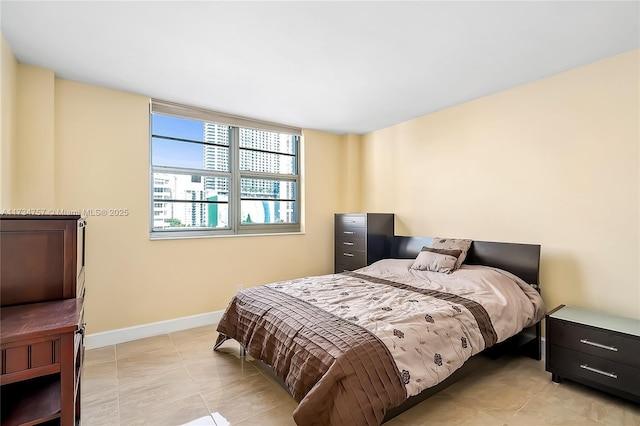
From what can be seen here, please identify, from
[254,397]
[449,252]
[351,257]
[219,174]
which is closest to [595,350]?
[449,252]

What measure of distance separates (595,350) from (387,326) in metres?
1.48

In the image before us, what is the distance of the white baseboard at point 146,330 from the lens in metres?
2.80

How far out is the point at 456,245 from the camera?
306 centimetres

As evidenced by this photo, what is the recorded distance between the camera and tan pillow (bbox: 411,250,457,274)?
9.45 feet

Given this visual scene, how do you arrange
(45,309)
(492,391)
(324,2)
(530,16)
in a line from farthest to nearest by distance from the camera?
(492,391), (530,16), (324,2), (45,309)

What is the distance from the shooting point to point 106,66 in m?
2.45

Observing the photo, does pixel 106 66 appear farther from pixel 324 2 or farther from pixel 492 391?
pixel 492 391

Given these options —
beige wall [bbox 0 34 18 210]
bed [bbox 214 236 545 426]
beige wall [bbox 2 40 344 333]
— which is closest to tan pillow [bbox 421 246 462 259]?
bed [bbox 214 236 545 426]

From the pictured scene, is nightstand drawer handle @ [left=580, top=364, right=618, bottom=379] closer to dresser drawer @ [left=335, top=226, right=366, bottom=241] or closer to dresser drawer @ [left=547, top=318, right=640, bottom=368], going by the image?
dresser drawer @ [left=547, top=318, right=640, bottom=368]

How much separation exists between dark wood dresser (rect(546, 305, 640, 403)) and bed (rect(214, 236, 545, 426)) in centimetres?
25

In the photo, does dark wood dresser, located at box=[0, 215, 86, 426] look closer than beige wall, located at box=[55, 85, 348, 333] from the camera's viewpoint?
Yes

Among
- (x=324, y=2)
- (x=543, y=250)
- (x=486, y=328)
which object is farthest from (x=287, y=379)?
(x=543, y=250)

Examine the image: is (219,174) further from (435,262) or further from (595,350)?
(595,350)

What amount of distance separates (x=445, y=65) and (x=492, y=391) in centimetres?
246
